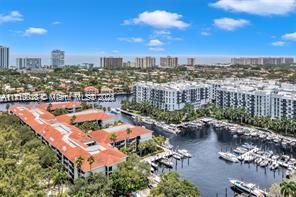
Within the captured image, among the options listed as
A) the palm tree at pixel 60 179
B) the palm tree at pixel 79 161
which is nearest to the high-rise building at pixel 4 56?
the palm tree at pixel 60 179

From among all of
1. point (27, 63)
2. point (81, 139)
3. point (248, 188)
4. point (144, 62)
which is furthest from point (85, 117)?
point (27, 63)

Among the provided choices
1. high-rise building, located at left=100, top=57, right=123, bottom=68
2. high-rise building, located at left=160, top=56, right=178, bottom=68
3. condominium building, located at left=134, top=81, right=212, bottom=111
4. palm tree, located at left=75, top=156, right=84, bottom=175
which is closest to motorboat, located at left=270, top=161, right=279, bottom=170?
palm tree, located at left=75, top=156, right=84, bottom=175

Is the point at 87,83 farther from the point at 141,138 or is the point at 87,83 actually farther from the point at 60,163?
the point at 60,163

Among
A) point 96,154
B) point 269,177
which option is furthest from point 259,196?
point 96,154

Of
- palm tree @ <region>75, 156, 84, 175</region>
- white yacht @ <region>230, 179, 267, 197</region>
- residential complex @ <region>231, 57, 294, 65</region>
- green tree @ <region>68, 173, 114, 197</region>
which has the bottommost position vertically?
white yacht @ <region>230, 179, 267, 197</region>

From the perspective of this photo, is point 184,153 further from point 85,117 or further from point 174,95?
point 174,95

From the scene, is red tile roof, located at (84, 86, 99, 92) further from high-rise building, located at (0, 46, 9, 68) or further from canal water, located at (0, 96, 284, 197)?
high-rise building, located at (0, 46, 9, 68)

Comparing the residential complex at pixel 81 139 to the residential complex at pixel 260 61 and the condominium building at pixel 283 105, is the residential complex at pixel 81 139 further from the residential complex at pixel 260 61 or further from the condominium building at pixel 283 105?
the residential complex at pixel 260 61
